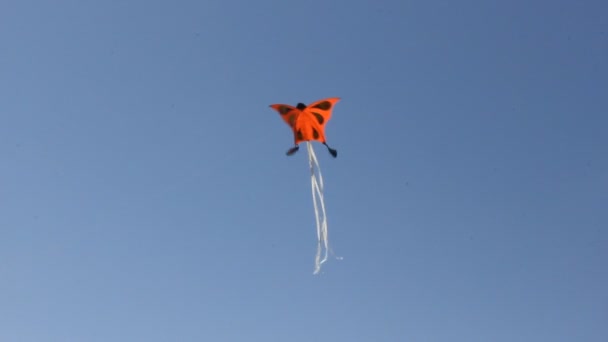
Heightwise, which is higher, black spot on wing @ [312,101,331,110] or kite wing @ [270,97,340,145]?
black spot on wing @ [312,101,331,110]

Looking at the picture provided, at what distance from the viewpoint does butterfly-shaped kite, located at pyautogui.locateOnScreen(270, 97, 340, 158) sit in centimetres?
2348

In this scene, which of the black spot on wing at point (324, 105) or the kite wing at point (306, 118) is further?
the black spot on wing at point (324, 105)

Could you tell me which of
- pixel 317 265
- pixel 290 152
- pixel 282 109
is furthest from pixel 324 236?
pixel 282 109

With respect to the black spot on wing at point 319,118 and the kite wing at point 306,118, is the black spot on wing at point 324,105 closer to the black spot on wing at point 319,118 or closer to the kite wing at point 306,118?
the kite wing at point 306,118

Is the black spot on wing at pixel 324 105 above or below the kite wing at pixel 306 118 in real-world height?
above

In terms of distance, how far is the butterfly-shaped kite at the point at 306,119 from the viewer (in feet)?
77.0

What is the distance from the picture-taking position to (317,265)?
1955 centimetres

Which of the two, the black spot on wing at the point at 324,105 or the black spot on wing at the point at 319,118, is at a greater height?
the black spot on wing at the point at 324,105

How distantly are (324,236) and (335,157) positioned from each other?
10.1ft

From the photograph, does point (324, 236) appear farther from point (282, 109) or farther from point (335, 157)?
point (282, 109)

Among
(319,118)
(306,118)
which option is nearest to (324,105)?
(319,118)

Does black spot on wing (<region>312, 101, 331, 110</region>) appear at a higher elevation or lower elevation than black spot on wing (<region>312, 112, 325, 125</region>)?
higher

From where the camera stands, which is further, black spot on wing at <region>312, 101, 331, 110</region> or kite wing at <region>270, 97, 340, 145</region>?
black spot on wing at <region>312, 101, 331, 110</region>

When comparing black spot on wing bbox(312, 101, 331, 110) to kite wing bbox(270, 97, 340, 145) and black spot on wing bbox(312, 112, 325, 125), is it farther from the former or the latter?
black spot on wing bbox(312, 112, 325, 125)
